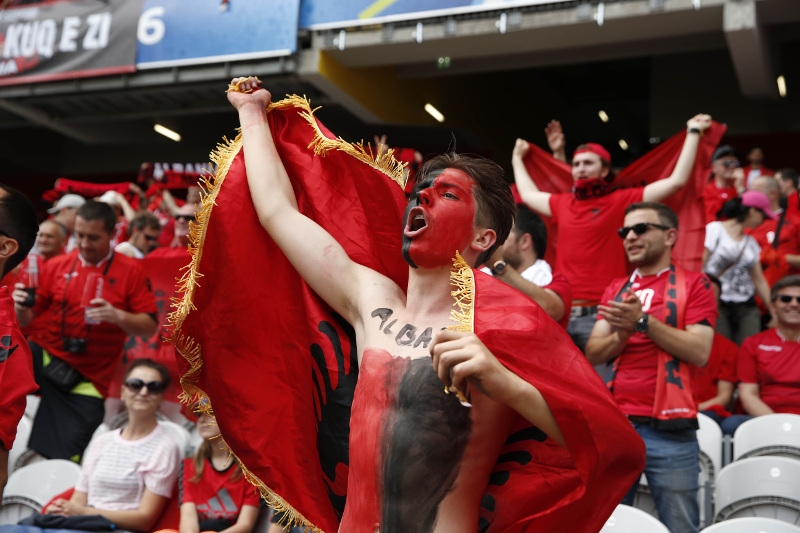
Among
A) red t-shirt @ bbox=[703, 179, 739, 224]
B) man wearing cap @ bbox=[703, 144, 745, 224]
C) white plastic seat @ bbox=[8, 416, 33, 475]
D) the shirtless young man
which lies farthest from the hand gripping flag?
man wearing cap @ bbox=[703, 144, 745, 224]

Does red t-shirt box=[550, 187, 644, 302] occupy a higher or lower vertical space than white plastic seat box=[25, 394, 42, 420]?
higher

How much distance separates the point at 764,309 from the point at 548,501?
5031mm

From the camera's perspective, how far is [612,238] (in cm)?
Answer: 527

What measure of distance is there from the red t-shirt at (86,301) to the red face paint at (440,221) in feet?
12.0

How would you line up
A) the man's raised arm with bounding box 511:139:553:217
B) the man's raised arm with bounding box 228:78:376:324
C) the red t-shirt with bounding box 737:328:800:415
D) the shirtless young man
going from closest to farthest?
the shirtless young man < the man's raised arm with bounding box 228:78:376:324 < the red t-shirt with bounding box 737:328:800:415 < the man's raised arm with bounding box 511:139:553:217

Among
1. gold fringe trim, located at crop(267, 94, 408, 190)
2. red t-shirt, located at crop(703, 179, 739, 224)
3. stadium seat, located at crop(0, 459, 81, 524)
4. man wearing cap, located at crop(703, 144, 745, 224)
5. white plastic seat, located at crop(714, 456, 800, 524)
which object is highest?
man wearing cap, located at crop(703, 144, 745, 224)

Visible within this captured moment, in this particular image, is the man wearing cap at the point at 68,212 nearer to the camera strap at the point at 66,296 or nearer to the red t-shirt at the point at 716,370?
the camera strap at the point at 66,296

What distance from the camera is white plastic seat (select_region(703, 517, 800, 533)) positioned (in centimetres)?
346

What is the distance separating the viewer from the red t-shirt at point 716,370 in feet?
17.9

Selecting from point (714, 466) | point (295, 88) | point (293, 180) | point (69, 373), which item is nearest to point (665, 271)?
point (714, 466)

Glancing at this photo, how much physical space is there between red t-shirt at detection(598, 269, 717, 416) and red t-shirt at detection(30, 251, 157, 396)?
293 centimetres

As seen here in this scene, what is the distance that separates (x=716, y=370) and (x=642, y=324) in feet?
6.36

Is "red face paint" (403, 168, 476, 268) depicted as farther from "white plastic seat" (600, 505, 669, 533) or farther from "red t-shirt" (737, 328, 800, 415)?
"red t-shirt" (737, 328, 800, 415)

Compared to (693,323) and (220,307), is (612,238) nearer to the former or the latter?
(693,323)
